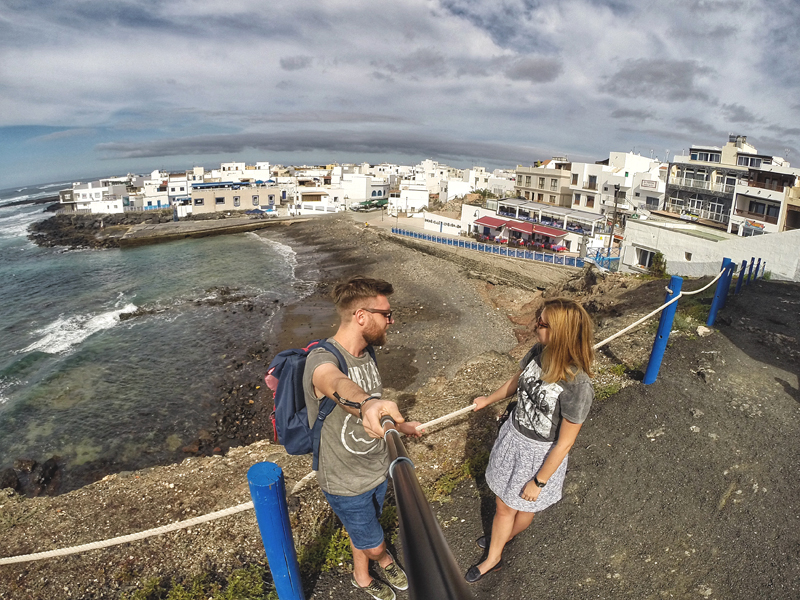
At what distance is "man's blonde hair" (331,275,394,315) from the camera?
3023 millimetres

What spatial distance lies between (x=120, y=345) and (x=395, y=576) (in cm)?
2257

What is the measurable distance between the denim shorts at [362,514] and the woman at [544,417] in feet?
3.42

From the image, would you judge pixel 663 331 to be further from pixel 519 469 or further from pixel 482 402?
pixel 519 469

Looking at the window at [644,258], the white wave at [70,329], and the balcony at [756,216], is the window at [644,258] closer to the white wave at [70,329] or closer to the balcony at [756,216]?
the balcony at [756,216]

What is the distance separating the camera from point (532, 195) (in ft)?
169

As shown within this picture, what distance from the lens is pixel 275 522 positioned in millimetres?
3002

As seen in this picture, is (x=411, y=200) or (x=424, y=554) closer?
(x=424, y=554)

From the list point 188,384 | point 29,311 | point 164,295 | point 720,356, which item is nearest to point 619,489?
point 720,356

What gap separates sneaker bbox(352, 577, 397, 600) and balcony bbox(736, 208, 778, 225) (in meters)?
31.1

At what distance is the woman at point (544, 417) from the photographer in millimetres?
3217

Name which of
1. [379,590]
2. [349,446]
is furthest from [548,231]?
[349,446]

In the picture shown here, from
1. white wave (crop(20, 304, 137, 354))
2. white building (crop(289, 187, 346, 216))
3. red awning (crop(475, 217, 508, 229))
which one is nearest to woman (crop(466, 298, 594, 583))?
white wave (crop(20, 304, 137, 354))

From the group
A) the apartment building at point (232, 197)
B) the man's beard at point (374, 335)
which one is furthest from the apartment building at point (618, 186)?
the apartment building at point (232, 197)

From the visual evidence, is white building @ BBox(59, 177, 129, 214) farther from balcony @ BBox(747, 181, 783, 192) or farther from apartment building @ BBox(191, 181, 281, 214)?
balcony @ BBox(747, 181, 783, 192)
